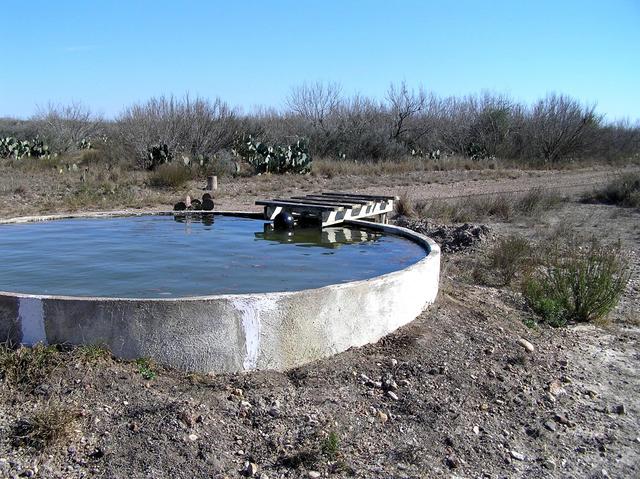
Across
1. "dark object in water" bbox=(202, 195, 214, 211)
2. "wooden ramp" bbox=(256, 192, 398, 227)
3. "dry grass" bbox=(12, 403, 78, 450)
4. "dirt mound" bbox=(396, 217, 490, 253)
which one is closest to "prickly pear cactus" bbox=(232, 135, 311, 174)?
"dark object in water" bbox=(202, 195, 214, 211)

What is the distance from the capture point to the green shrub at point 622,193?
17.7 m

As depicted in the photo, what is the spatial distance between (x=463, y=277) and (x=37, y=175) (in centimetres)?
1598

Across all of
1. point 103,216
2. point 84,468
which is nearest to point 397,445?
point 84,468

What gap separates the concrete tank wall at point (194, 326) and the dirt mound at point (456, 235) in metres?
5.92

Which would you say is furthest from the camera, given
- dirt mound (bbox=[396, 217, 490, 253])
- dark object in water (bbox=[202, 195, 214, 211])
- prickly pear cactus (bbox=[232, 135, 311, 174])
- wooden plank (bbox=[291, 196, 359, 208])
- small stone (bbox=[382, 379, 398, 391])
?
prickly pear cactus (bbox=[232, 135, 311, 174])

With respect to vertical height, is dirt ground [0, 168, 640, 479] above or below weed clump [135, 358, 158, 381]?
below

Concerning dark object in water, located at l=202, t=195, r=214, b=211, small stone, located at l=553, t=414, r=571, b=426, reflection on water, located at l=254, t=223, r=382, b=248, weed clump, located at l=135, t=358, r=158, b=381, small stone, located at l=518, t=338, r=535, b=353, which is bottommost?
small stone, located at l=553, t=414, r=571, b=426

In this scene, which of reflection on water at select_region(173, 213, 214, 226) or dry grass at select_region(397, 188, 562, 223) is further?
dry grass at select_region(397, 188, 562, 223)

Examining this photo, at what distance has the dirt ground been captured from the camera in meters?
3.80

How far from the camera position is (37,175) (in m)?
20.1

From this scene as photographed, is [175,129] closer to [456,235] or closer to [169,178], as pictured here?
[169,178]

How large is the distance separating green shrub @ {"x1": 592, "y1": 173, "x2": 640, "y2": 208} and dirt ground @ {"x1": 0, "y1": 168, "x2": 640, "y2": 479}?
13087 millimetres

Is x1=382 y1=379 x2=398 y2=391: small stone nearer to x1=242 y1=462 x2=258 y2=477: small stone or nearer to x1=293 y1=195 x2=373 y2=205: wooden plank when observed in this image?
x1=242 y1=462 x2=258 y2=477: small stone

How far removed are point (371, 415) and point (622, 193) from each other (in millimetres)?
16511
